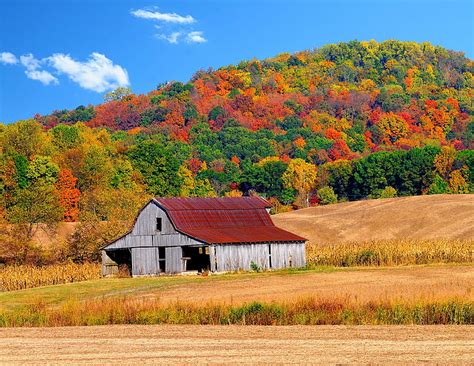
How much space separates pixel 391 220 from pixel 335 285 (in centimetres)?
6449

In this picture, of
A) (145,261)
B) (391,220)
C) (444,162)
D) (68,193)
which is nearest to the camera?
(145,261)

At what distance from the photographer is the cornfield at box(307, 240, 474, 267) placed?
64.9m

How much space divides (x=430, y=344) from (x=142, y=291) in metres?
26.3

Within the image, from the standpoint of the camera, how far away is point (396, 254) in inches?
2594

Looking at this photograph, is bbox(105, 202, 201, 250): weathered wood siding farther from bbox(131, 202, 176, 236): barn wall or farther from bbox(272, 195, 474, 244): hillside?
bbox(272, 195, 474, 244): hillside

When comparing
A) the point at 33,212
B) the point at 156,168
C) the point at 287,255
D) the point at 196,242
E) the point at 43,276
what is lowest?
the point at 43,276

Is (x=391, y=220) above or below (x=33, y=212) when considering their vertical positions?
below

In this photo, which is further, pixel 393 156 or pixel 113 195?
pixel 393 156

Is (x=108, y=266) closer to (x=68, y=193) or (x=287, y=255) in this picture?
(x=287, y=255)

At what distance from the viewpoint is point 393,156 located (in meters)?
158

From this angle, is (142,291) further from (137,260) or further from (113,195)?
(113,195)

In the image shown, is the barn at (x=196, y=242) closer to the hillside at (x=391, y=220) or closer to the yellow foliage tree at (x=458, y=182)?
the hillside at (x=391, y=220)

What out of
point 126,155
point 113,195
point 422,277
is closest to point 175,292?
point 422,277

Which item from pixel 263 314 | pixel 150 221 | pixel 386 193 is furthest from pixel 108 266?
pixel 386 193
